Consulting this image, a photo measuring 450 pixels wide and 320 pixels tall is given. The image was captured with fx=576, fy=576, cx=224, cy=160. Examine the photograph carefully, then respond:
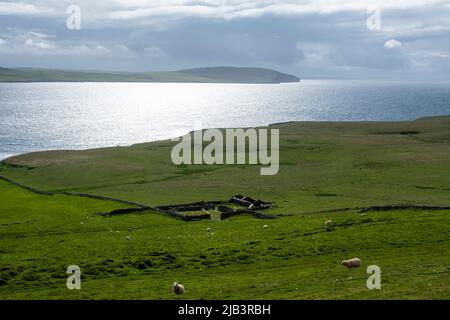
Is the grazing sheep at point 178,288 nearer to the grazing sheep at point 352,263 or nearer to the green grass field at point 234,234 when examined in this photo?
the green grass field at point 234,234

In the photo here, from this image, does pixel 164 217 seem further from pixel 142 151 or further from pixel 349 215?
pixel 142 151

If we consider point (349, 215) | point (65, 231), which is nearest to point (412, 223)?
point (349, 215)

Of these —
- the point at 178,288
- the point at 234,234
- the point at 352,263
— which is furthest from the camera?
the point at 234,234
